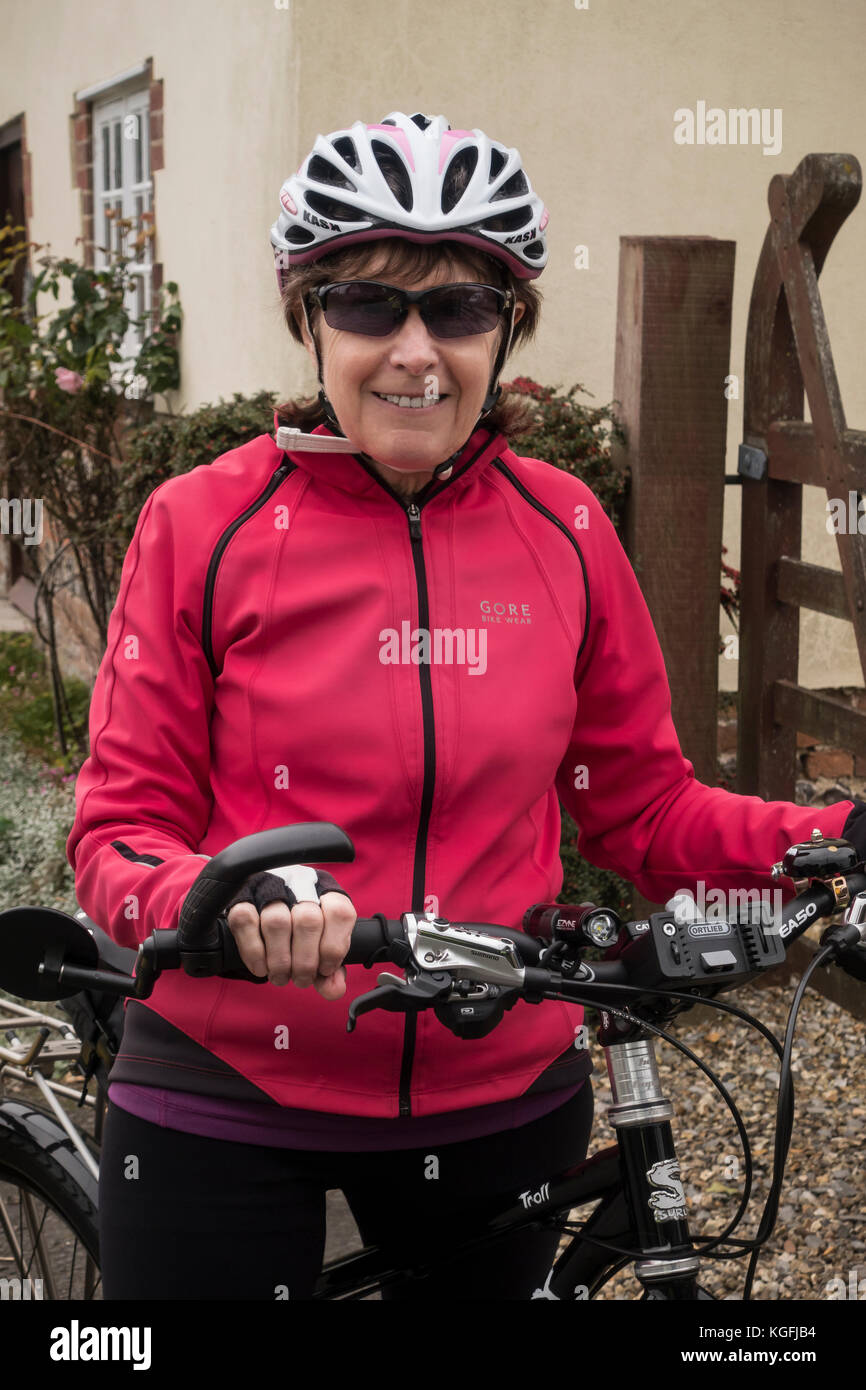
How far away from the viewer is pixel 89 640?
358 inches

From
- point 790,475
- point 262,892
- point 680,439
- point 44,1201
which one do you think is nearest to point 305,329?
point 262,892

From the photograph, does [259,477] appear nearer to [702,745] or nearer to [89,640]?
[702,745]

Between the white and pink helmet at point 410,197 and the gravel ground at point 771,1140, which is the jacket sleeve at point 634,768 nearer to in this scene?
the white and pink helmet at point 410,197

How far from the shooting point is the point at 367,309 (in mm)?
1801

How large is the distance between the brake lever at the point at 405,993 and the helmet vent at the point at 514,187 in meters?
1.00

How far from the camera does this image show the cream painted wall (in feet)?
19.9

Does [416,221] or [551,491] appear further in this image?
[551,491]

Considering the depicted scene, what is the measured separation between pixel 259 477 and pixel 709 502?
2841 mm

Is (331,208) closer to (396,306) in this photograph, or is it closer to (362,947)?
(396,306)

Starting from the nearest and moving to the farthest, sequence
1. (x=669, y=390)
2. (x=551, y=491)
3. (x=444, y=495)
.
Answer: (x=444, y=495) → (x=551, y=491) → (x=669, y=390)

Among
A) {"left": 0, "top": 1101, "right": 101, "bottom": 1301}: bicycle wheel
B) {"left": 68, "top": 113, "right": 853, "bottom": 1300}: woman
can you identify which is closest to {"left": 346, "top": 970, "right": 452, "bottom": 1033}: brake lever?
{"left": 68, "top": 113, "right": 853, "bottom": 1300}: woman

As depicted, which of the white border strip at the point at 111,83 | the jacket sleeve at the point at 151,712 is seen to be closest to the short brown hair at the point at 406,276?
the jacket sleeve at the point at 151,712

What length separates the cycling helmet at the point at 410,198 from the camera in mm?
1794
